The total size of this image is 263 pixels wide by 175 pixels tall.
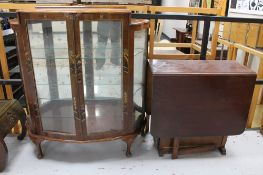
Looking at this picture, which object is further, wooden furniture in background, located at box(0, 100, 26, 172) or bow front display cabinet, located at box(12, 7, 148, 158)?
wooden furniture in background, located at box(0, 100, 26, 172)

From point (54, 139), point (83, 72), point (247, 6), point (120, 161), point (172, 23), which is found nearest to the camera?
point (83, 72)

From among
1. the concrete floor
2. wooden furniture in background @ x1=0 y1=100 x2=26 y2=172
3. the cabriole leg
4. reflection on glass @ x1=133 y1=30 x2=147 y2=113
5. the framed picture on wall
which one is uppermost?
the framed picture on wall

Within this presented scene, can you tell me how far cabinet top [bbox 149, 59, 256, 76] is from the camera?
5.20 feet

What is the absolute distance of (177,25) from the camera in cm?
764

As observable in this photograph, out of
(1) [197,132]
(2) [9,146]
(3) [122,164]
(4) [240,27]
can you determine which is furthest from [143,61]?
(4) [240,27]

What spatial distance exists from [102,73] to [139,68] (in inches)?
11.4

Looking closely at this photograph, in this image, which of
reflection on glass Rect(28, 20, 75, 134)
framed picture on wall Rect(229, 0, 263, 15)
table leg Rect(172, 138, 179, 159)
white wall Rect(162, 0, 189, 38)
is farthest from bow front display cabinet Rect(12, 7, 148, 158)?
white wall Rect(162, 0, 189, 38)

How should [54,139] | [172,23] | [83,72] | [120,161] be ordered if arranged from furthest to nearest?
[172,23], [120,161], [54,139], [83,72]

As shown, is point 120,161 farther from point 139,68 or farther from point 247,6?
point 247,6

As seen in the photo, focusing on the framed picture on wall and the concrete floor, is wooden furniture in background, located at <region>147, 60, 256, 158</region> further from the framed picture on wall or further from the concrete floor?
the framed picture on wall

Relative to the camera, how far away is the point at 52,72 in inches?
70.7

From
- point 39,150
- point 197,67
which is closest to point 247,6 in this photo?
point 197,67

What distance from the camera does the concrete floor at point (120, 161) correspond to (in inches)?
67.6

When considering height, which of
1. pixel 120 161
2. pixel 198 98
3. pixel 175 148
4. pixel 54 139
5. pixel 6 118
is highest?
pixel 198 98
